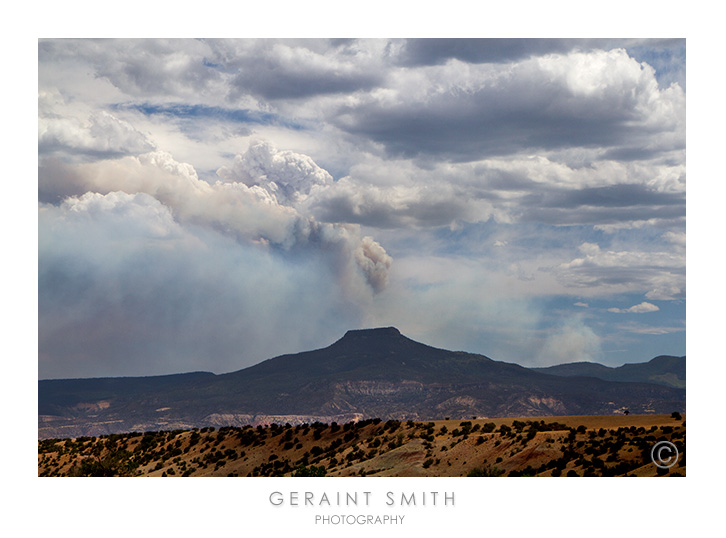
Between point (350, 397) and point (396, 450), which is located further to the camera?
point (350, 397)

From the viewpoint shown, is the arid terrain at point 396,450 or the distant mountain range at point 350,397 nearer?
the arid terrain at point 396,450

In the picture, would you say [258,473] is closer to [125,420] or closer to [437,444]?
[437,444]

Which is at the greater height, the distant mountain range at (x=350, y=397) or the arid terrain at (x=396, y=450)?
the arid terrain at (x=396, y=450)

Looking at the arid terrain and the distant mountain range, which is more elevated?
the arid terrain

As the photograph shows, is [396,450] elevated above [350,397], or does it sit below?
above
